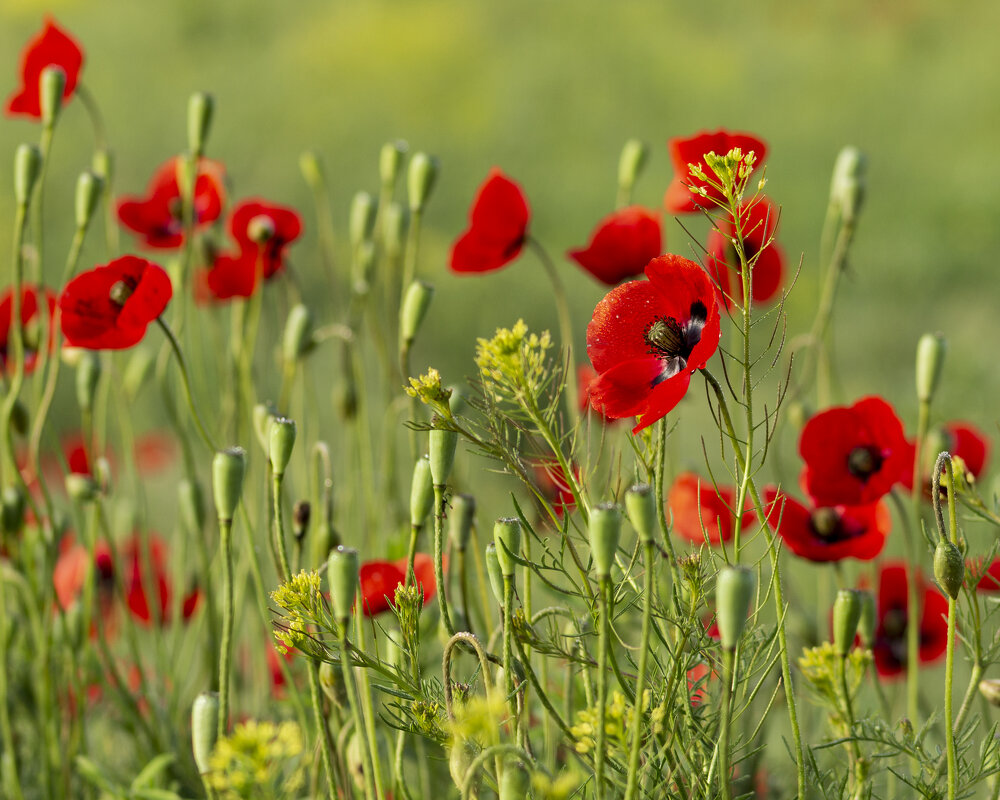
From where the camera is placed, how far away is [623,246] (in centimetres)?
70

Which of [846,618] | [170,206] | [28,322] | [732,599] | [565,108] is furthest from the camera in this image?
[565,108]

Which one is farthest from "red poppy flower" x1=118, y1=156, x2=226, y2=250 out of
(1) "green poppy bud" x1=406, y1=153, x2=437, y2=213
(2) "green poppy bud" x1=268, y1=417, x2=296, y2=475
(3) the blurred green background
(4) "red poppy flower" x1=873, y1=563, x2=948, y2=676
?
(3) the blurred green background

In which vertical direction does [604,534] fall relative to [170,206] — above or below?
below

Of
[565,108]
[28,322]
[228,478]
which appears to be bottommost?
[228,478]

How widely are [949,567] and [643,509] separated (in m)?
0.13

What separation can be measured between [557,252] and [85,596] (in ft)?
5.36

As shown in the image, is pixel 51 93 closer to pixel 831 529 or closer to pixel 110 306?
pixel 110 306

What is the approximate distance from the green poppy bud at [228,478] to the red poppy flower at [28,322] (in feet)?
1.05

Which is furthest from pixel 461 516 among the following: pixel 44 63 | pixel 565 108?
pixel 565 108

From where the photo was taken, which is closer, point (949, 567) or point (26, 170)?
point (949, 567)

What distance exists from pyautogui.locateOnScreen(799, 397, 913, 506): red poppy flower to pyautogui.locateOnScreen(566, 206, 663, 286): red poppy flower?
0.52ft

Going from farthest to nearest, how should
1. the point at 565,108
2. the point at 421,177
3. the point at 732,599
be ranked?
1. the point at 565,108
2. the point at 421,177
3. the point at 732,599

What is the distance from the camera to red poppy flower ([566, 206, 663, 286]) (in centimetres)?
69

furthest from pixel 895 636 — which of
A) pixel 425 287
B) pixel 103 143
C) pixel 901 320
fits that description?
pixel 901 320
